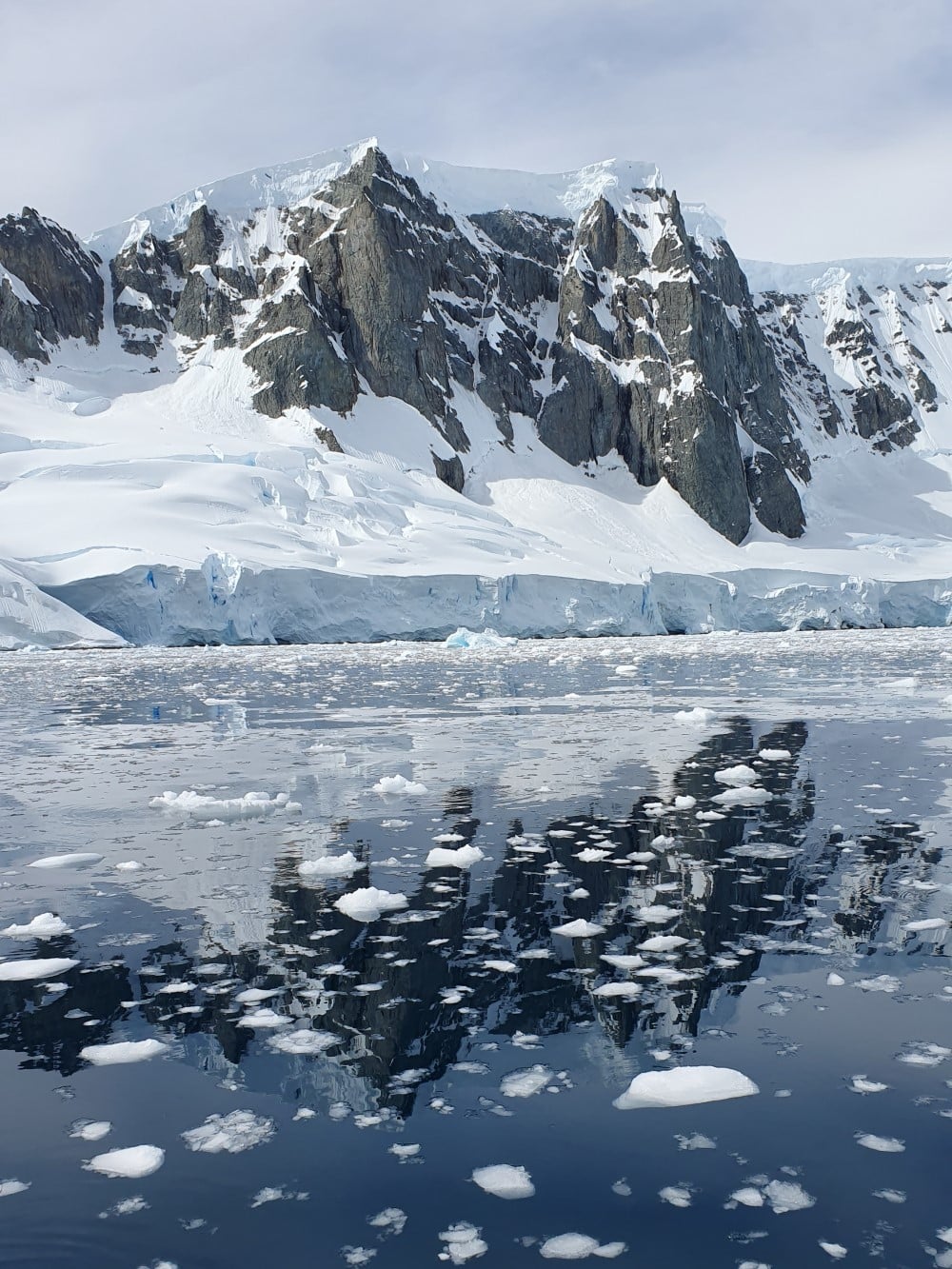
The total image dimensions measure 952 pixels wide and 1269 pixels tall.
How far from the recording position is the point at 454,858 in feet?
20.6

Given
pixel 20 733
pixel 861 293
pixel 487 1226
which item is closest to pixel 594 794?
pixel 487 1226

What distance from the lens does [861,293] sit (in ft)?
385

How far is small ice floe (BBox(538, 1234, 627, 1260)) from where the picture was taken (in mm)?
2486

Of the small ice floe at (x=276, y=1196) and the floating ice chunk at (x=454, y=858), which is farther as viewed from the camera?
the floating ice chunk at (x=454, y=858)

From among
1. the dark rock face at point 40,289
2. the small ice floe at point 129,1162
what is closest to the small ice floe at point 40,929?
the small ice floe at point 129,1162

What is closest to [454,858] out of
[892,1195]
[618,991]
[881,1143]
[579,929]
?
[579,929]

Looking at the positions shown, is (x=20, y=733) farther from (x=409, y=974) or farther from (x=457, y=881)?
(x=409, y=974)

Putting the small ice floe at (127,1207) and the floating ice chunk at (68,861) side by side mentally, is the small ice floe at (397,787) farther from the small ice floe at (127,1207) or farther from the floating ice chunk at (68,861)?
the small ice floe at (127,1207)

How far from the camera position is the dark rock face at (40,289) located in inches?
3140

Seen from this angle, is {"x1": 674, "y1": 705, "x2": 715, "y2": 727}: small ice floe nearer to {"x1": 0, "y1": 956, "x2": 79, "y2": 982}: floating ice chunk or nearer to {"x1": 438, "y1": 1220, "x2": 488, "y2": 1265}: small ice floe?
{"x1": 0, "y1": 956, "x2": 79, "y2": 982}: floating ice chunk

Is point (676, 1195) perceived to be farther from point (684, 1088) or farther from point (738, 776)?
point (738, 776)

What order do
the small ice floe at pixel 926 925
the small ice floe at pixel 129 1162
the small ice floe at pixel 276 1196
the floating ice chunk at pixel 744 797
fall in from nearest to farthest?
the small ice floe at pixel 276 1196 → the small ice floe at pixel 129 1162 → the small ice floe at pixel 926 925 → the floating ice chunk at pixel 744 797

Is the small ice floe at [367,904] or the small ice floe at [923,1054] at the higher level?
the small ice floe at [367,904]

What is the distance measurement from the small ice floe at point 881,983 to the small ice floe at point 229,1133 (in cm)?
251
